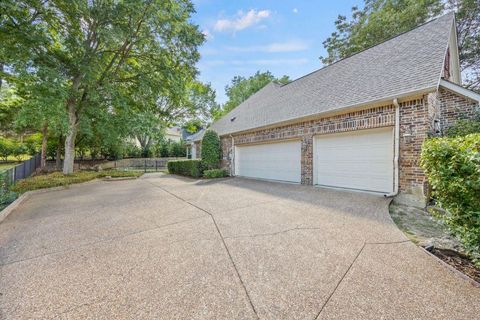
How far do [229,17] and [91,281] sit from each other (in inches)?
442

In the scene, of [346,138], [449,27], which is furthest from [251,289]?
[449,27]

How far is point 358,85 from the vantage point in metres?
6.99

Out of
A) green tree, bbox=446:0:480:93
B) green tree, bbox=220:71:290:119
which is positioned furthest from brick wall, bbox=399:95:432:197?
green tree, bbox=220:71:290:119

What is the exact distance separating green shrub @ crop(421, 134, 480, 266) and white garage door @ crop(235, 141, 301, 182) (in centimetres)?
557

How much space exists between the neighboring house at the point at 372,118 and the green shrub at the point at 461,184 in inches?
118

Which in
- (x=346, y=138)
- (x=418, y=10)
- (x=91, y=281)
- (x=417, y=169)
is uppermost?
(x=418, y=10)

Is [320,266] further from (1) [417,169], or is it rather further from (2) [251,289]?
(1) [417,169]

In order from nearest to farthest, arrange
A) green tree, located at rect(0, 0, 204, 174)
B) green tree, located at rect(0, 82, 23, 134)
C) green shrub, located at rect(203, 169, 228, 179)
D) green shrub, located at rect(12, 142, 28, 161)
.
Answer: green tree, located at rect(0, 0, 204, 174) < green shrub, located at rect(203, 169, 228, 179) < green tree, located at rect(0, 82, 23, 134) < green shrub, located at rect(12, 142, 28, 161)

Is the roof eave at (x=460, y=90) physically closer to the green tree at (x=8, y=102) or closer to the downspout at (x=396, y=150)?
the downspout at (x=396, y=150)

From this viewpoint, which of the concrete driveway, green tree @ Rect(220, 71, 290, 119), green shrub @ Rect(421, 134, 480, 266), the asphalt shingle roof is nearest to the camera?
the concrete driveway

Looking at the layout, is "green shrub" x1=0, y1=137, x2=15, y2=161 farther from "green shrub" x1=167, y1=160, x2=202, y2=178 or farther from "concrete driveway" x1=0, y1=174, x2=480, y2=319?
"concrete driveway" x1=0, y1=174, x2=480, y2=319

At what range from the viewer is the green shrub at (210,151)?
472 inches

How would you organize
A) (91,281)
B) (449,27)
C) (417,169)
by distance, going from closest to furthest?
1. (91,281)
2. (417,169)
3. (449,27)

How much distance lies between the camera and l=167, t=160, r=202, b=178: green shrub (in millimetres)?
11898
